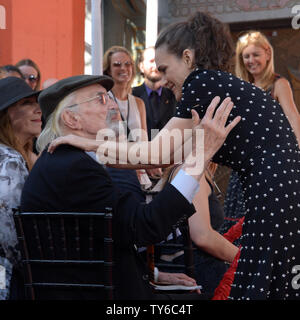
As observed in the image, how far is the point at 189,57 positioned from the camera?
6.57 ft

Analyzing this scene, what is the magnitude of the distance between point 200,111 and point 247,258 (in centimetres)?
52

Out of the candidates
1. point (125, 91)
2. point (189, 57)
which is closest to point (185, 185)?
point (189, 57)

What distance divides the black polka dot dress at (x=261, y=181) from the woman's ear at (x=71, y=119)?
435mm

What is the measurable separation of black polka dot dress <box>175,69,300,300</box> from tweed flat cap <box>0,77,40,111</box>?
938 millimetres

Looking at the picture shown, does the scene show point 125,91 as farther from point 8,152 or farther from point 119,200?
point 119,200

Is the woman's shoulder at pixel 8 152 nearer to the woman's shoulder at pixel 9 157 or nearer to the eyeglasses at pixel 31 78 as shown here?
the woman's shoulder at pixel 9 157

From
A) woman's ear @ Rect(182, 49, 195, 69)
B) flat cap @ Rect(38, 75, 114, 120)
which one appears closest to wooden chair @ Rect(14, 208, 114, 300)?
flat cap @ Rect(38, 75, 114, 120)

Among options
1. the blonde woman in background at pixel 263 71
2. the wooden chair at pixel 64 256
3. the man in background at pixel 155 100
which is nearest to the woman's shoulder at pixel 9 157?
the wooden chair at pixel 64 256

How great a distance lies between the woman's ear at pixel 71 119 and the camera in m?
2.00

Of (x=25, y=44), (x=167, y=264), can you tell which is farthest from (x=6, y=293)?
(x=25, y=44)

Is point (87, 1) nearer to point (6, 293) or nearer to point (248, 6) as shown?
point (248, 6)

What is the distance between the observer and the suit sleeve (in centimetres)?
165

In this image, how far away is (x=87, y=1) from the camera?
6.41 meters

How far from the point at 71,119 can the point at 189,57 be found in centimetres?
51
